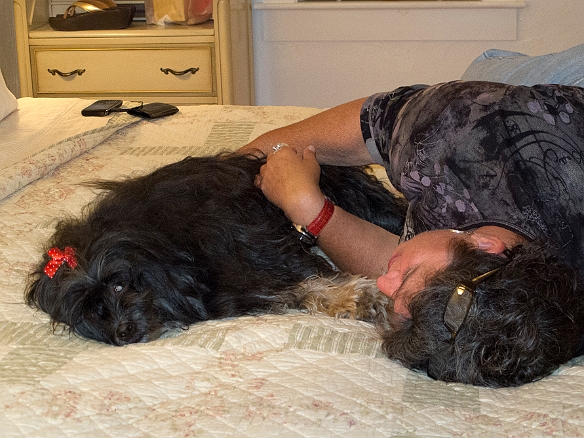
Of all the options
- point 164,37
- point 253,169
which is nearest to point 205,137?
point 253,169

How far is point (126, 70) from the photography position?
12.9 ft

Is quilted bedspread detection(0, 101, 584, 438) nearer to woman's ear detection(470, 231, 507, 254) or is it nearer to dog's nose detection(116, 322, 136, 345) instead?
dog's nose detection(116, 322, 136, 345)

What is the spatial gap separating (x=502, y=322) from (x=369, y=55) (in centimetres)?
323

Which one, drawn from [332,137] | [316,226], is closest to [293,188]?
[316,226]

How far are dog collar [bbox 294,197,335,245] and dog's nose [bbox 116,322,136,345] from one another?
46cm

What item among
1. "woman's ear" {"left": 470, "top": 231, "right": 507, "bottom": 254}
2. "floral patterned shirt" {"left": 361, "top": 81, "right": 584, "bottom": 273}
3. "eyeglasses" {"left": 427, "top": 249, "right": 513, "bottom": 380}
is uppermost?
"floral patterned shirt" {"left": 361, "top": 81, "right": 584, "bottom": 273}

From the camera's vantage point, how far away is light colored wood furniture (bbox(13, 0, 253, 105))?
151 inches

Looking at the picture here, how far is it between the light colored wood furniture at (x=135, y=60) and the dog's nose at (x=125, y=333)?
2528 mm

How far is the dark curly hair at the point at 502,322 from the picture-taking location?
1.19 m

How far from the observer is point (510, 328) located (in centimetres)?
119

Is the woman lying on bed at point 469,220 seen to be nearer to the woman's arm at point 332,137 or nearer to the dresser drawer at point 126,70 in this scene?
the woman's arm at point 332,137

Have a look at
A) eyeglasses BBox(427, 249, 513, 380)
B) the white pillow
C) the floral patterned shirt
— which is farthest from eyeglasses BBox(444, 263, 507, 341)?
the white pillow

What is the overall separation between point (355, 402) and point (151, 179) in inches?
30.9

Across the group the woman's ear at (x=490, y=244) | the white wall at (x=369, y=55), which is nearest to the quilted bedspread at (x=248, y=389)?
the woman's ear at (x=490, y=244)
